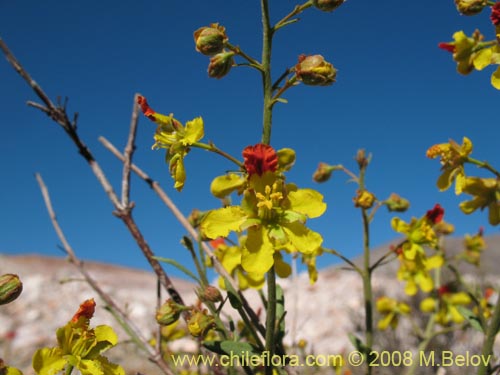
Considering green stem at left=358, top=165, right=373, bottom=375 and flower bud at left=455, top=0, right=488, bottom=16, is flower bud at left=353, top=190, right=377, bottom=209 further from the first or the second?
flower bud at left=455, top=0, right=488, bottom=16

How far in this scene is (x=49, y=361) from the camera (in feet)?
4.79

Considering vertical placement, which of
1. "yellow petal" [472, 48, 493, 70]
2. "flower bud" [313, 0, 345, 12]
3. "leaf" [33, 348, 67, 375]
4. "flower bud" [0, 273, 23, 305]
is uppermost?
"yellow petal" [472, 48, 493, 70]

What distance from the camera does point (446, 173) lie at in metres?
2.44

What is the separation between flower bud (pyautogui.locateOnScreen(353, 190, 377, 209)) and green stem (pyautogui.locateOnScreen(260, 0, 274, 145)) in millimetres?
1376

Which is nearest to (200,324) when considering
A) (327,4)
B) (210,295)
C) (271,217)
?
(210,295)

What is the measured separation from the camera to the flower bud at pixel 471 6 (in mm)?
2031

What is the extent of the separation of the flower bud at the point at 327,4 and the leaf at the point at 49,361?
1.28m

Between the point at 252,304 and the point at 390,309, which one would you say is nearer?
the point at 390,309

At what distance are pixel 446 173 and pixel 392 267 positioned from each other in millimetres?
13858

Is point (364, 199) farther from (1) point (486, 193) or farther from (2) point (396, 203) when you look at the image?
(1) point (486, 193)

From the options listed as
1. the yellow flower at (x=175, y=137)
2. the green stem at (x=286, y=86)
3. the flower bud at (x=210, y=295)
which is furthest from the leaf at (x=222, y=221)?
the green stem at (x=286, y=86)

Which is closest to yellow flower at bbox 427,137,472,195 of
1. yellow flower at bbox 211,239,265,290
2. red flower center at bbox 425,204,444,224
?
red flower center at bbox 425,204,444,224

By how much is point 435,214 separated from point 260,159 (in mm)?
Answer: 1638

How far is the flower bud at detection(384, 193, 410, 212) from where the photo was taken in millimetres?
2914
